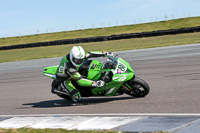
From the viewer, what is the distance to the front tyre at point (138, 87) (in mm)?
7520

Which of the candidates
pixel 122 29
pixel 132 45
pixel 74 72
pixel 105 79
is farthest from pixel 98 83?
pixel 122 29

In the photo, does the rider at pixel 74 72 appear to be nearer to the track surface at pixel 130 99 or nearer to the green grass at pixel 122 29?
the track surface at pixel 130 99

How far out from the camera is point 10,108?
8406 millimetres

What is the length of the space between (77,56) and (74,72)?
1.46ft

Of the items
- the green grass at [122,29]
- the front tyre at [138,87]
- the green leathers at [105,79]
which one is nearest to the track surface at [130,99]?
the front tyre at [138,87]

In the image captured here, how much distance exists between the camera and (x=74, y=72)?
7730 mm

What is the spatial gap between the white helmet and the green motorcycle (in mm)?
434

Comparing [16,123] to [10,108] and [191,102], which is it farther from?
[191,102]

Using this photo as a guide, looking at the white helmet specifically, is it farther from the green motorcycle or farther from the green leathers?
the green motorcycle

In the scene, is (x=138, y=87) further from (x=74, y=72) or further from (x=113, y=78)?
(x=74, y=72)

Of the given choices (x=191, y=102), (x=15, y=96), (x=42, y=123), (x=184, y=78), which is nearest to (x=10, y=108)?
(x=15, y=96)

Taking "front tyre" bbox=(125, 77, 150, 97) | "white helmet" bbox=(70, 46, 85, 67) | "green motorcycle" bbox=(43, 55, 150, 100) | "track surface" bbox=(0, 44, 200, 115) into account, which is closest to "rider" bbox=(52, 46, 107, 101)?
"white helmet" bbox=(70, 46, 85, 67)

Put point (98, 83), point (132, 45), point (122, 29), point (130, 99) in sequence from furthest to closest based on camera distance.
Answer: point (122, 29) → point (132, 45) → point (130, 99) → point (98, 83)

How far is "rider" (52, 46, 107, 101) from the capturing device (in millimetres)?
7555
